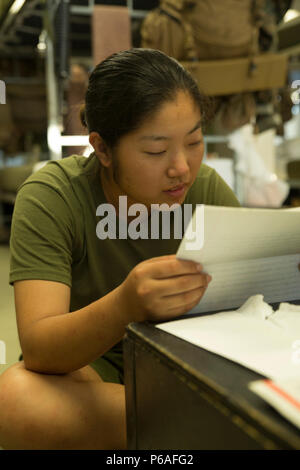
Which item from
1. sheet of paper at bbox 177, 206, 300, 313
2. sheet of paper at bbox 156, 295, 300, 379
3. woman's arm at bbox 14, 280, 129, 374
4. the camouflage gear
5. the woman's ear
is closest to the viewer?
sheet of paper at bbox 156, 295, 300, 379

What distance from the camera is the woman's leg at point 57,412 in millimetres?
828

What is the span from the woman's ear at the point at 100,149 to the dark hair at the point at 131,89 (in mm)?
14

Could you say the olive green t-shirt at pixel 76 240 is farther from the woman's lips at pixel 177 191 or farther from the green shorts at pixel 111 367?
the woman's lips at pixel 177 191

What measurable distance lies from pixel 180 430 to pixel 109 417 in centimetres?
42

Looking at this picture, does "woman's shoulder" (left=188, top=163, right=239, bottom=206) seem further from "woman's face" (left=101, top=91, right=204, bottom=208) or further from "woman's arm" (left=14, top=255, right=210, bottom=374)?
"woman's arm" (left=14, top=255, right=210, bottom=374)

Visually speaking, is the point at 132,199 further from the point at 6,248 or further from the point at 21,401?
the point at 6,248

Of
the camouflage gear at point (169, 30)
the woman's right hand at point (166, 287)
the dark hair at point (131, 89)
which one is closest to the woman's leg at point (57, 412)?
the woman's right hand at point (166, 287)

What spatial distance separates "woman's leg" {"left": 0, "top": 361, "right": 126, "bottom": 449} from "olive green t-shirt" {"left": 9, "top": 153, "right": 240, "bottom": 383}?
6.1 inches

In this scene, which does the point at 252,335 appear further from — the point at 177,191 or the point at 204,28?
the point at 204,28

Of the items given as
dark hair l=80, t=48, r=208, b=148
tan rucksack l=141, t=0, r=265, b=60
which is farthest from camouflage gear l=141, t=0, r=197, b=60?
dark hair l=80, t=48, r=208, b=148

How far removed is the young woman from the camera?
A: 77 cm

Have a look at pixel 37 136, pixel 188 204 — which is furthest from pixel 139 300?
pixel 37 136
